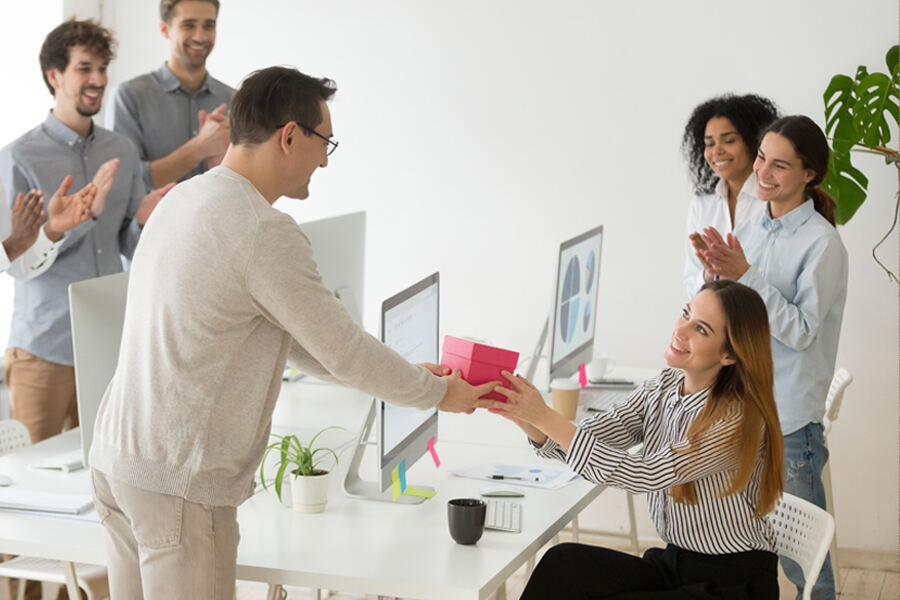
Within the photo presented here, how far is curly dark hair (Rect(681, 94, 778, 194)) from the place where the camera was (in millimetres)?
3561

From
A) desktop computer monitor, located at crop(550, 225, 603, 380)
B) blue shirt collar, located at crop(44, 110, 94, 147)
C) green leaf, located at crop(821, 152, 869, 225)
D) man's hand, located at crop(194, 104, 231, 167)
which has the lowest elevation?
desktop computer monitor, located at crop(550, 225, 603, 380)

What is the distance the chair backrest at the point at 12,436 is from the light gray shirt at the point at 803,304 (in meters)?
2.15

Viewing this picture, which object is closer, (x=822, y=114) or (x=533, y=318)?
(x=822, y=114)

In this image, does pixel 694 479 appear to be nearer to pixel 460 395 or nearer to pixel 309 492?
pixel 460 395

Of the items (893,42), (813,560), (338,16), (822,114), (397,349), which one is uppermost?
(338,16)

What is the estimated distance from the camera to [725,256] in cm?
298

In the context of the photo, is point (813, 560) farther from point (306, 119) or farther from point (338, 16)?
point (338, 16)

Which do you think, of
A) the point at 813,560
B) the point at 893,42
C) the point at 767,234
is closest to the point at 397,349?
the point at 813,560

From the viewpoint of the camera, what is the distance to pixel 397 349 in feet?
7.58

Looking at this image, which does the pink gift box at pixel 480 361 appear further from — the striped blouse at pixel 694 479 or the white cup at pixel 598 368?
the white cup at pixel 598 368

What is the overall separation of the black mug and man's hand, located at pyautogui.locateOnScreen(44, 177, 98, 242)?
67.7 inches

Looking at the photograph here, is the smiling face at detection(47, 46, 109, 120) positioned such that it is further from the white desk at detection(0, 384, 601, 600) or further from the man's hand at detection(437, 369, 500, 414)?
the man's hand at detection(437, 369, 500, 414)

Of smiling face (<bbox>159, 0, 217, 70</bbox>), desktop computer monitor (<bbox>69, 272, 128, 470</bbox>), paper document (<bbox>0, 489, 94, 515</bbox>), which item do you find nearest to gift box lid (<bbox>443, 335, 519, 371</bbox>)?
desktop computer monitor (<bbox>69, 272, 128, 470</bbox>)

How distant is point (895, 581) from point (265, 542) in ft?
9.49
